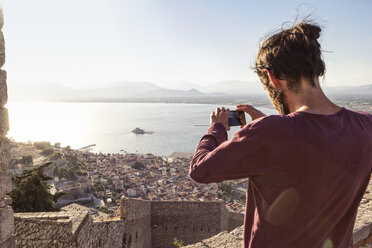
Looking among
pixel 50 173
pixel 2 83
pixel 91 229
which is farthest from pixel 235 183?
pixel 2 83

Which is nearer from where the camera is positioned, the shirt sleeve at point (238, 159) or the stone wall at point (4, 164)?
the shirt sleeve at point (238, 159)

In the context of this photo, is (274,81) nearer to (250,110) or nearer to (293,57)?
(293,57)

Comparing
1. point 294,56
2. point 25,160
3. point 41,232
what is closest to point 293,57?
point 294,56

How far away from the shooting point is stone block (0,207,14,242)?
2.00m

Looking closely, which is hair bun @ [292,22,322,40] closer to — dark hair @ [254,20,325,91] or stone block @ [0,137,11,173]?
dark hair @ [254,20,325,91]

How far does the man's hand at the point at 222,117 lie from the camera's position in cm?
128

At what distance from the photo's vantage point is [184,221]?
9414 millimetres

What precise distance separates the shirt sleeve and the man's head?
0.71 feet

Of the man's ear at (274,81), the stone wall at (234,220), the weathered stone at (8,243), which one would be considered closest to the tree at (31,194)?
the weathered stone at (8,243)

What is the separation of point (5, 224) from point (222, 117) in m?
1.71

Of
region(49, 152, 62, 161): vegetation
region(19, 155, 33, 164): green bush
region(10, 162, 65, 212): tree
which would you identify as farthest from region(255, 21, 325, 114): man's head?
region(49, 152, 62, 161): vegetation

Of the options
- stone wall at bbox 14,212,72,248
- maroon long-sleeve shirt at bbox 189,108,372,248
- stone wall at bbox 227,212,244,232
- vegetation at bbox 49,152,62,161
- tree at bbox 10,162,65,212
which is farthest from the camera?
vegetation at bbox 49,152,62,161

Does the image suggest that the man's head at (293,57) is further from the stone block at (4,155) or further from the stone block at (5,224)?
the stone block at (5,224)

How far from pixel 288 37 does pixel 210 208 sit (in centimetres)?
901
